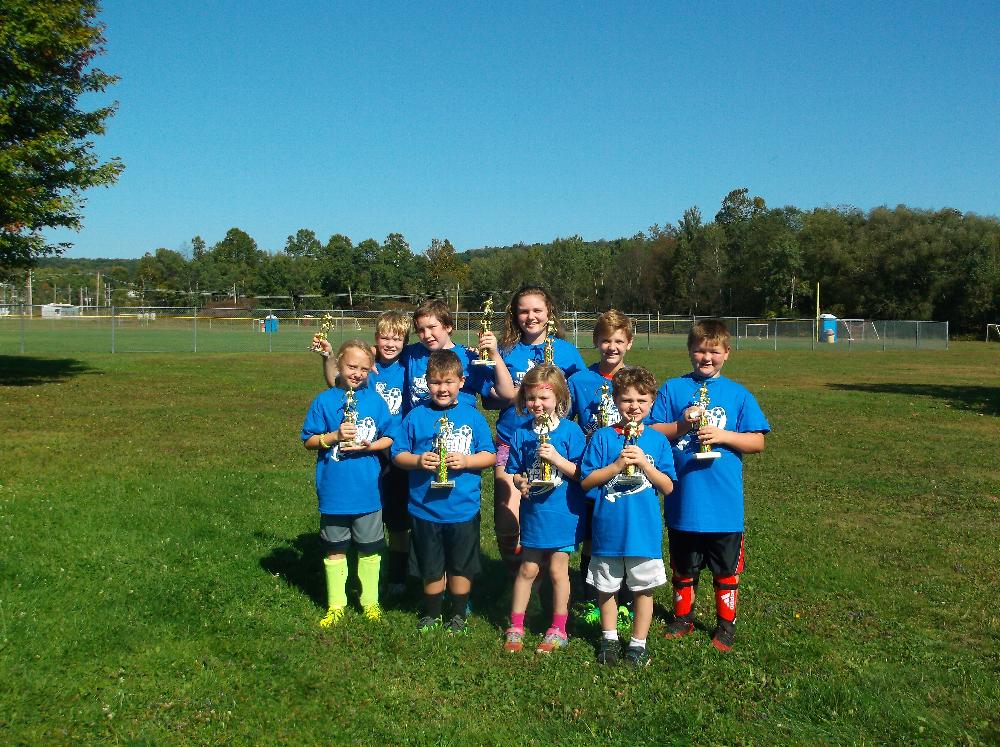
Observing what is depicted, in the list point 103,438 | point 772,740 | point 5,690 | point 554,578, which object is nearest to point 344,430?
point 554,578

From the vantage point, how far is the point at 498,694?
4.39 m

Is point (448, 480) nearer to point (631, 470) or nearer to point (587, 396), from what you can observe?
point (587, 396)

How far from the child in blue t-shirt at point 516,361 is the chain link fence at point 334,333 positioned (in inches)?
1436

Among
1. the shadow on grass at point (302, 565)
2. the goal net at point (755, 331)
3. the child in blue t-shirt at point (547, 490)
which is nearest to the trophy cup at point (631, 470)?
the child in blue t-shirt at point (547, 490)

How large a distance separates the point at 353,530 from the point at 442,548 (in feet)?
2.03

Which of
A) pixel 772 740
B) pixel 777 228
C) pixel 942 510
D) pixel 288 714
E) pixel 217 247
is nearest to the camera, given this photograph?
pixel 772 740

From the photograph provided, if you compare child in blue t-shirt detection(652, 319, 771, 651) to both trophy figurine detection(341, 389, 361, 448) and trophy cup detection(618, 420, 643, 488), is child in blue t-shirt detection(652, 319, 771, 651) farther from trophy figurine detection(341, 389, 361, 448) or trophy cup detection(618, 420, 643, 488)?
trophy figurine detection(341, 389, 361, 448)

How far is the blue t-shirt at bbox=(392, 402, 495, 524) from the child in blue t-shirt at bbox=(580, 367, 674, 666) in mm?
752

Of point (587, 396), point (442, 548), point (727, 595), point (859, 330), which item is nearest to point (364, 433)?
point (442, 548)

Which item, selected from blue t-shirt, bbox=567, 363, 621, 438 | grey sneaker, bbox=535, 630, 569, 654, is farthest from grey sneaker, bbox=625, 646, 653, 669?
blue t-shirt, bbox=567, 363, 621, 438

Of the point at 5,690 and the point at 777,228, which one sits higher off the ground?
the point at 777,228

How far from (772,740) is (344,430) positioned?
2.78 m

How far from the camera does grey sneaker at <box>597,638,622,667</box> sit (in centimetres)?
472

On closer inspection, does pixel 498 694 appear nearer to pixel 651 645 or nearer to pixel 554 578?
pixel 554 578
